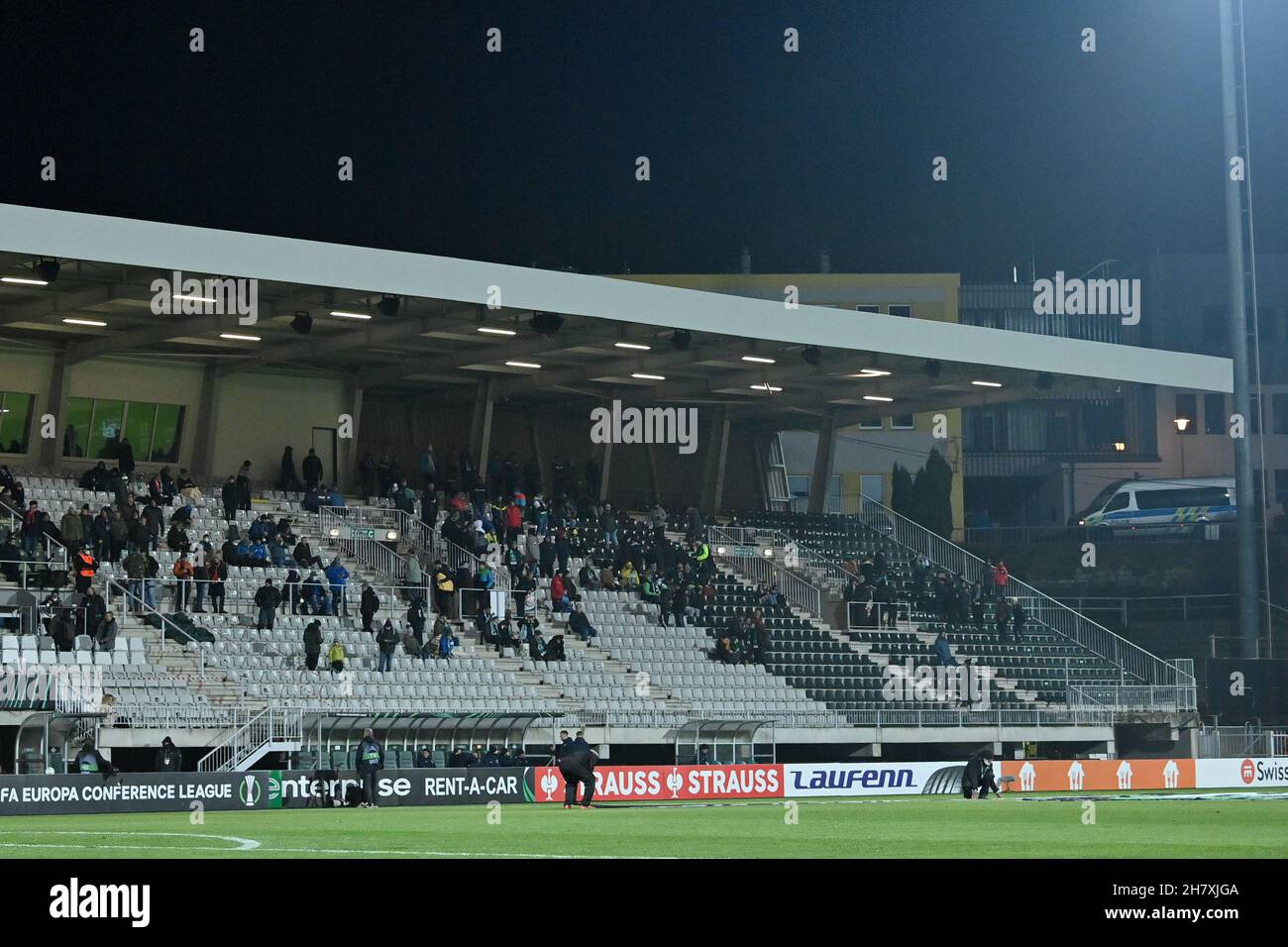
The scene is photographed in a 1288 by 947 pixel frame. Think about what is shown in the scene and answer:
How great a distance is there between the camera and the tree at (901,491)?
227 feet

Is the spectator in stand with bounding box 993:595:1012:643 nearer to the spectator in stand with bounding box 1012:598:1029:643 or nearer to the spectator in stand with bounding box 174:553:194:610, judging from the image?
the spectator in stand with bounding box 1012:598:1029:643

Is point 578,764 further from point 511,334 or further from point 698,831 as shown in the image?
point 511,334

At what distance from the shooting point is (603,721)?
38250 millimetres

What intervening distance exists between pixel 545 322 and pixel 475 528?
5041 millimetres

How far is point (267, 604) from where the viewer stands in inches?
1433

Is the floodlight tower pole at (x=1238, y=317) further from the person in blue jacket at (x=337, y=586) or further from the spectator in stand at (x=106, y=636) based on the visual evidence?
the spectator in stand at (x=106, y=636)

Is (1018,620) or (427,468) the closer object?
(427,468)

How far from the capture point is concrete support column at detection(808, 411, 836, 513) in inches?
2240

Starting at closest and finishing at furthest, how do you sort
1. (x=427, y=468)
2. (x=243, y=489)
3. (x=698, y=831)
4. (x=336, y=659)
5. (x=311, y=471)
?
(x=698, y=831) → (x=336, y=659) → (x=243, y=489) → (x=311, y=471) → (x=427, y=468)

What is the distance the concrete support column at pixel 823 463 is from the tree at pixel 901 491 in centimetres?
1212

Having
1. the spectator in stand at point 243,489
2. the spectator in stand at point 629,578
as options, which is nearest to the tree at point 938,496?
the spectator in stand at point 629,578

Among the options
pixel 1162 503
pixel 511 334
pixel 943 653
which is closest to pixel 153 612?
pixel 511 334

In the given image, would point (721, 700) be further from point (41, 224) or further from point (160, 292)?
point (41, 224)

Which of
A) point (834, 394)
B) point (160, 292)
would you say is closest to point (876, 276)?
point (834, 394)
